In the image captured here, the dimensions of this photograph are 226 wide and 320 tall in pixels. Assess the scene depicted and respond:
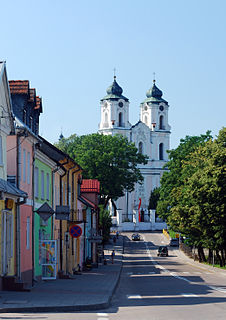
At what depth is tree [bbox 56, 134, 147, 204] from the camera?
3656 inches

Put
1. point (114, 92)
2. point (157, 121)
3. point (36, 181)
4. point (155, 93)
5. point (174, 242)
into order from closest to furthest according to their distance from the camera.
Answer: point (36, 181) → point (174, 242) → point (114, 92) → point (157, 121) → point (155, 93)

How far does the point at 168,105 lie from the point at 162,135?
7.38 metres

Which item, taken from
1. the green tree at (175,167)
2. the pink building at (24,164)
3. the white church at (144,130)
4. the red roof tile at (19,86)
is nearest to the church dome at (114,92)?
the white church at (144,130)

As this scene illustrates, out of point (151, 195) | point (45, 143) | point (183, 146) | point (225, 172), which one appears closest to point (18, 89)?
point (45, 143)

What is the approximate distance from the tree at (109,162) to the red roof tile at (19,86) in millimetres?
62416

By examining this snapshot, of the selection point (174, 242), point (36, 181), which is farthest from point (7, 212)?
point (174, 242)

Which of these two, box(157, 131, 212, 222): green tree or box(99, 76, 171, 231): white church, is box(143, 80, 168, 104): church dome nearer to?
box(99, 76, 171, 231): white church

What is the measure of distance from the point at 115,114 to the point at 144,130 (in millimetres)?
6853

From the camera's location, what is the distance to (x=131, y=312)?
16.6 metres

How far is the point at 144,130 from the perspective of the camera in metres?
144

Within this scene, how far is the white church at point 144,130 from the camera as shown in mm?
139125

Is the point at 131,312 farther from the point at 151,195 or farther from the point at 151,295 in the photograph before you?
the point at 151,195

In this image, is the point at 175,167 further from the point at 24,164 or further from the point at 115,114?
the point at 115,114

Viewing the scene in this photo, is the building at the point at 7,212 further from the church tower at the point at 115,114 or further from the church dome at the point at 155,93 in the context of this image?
the church dome at the point at 155,93
